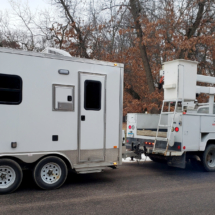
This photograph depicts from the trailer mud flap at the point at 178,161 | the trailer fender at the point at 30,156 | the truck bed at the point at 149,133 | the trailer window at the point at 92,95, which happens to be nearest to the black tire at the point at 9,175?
the trailer fender at the point at 30,156

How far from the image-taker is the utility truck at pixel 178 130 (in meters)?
8.30

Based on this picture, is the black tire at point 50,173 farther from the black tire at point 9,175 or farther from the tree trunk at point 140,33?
the tree trunk at point 140,33

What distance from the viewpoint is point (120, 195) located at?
6.33 metres

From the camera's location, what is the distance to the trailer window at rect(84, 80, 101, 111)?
707cm

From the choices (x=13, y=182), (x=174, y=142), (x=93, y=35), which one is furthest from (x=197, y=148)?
(x=93, y=35)

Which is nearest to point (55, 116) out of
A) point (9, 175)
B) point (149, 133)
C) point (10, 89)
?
point (10, 89)

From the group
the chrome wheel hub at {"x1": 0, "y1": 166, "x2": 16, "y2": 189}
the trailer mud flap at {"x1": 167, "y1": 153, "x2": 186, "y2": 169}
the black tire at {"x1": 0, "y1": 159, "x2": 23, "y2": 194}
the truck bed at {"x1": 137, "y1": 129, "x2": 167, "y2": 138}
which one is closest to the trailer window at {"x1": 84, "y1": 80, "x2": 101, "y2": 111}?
the black tire at {"x1": 0, "y1": 159, "x2": 23, "y2": 194}

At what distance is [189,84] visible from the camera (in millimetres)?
8836

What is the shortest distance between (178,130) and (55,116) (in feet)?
11.8

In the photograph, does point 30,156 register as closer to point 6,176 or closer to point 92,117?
point 6,176

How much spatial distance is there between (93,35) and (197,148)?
12309mm

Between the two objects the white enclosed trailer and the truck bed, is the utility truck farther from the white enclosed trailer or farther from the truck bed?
the white enclosed trailer

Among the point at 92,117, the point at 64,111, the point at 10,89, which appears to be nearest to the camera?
the point at 10,89

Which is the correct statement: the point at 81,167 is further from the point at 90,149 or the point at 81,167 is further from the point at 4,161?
the point at 4,161
